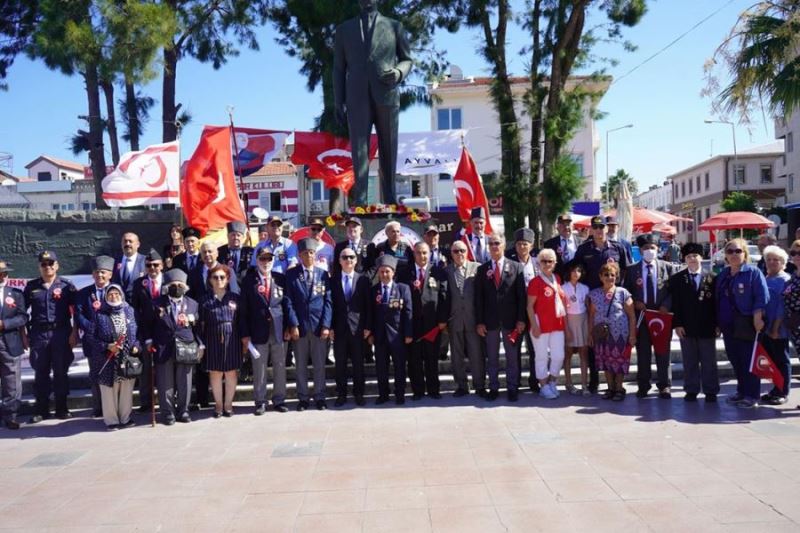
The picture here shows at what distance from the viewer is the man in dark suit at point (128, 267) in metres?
7.76

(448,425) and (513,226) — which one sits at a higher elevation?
(513,226)

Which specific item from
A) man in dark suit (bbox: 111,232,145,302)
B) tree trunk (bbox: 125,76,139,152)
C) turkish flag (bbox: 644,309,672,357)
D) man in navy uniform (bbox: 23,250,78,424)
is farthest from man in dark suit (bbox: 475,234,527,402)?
tree trunk (bbox: 125,76,139,152)

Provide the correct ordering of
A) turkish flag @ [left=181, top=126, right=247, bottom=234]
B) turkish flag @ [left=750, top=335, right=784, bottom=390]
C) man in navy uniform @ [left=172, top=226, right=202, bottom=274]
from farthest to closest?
turkish flag @ [left=181, top=126, right=247, bottom=234] < man in navy uniform @ [left=172, top=226, right=202, bottom=274] < turkish flag @ [left=750, top=335, right=784, bottom=390]

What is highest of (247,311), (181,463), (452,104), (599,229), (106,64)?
(452,104)

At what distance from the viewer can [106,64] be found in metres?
12.6

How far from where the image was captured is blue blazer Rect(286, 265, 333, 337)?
23.9ft

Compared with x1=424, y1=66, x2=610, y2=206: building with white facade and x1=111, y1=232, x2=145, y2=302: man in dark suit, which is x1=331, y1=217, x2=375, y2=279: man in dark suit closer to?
x1=111, y1=232, x2=145, y2=302: man in dark suit

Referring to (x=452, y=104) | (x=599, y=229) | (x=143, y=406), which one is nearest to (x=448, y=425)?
(x=599, y=229)

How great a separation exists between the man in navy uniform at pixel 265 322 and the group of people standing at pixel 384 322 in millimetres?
15

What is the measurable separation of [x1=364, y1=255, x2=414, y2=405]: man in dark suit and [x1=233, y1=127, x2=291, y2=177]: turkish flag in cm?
858

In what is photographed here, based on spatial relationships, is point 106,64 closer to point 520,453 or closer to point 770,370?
point 520,453

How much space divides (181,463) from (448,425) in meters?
2.41

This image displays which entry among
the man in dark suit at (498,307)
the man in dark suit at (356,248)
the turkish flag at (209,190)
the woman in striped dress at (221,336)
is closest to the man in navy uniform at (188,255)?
the woman in striped dress at (221,336)

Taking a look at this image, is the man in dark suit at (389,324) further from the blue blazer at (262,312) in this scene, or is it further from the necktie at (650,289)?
the necktie at (650,289)
